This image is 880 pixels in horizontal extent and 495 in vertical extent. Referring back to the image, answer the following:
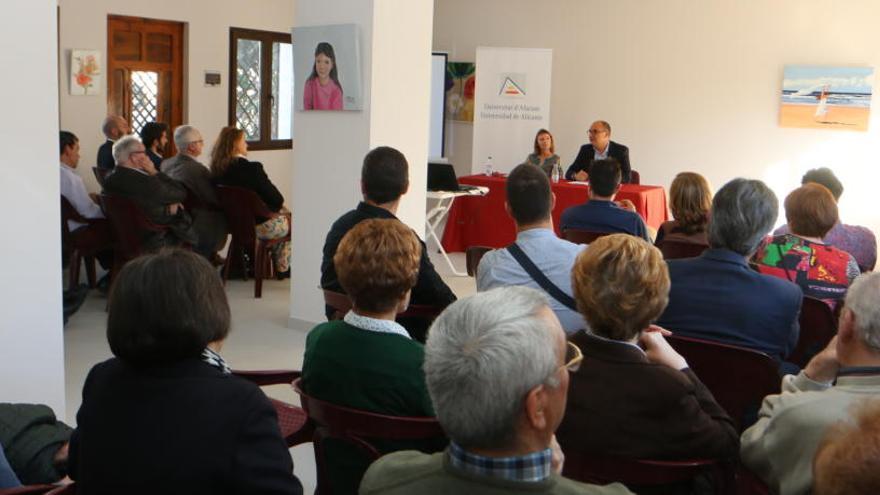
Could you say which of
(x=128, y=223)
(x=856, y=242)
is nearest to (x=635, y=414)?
(x=856, y=242)

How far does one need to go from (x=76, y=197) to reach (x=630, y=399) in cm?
541

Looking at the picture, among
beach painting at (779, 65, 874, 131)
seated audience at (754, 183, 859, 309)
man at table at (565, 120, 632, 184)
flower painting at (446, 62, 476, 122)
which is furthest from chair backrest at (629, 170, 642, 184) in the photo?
seated audience at (754, 183, 859, 309)

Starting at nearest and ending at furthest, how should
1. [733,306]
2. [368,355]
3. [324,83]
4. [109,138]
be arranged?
[368,355]
[733,306]
[324,83]
[109,138]

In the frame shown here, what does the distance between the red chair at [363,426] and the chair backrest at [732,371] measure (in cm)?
89

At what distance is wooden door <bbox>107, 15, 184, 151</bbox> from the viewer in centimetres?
873

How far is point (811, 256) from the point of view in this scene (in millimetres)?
3793

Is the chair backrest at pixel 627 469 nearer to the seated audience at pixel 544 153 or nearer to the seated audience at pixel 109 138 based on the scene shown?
the seated audience at pixel 109 138

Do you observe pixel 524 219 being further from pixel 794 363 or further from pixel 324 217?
pixel 324 217

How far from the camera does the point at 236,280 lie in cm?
799

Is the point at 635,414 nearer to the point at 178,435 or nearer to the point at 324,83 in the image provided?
the point at 178,435

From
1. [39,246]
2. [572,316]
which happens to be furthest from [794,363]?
[39,246]

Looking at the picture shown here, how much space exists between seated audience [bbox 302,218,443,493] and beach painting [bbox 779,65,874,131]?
8.00 meters

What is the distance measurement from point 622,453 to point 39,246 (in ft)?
7.67

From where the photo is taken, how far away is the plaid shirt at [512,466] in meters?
1.45
